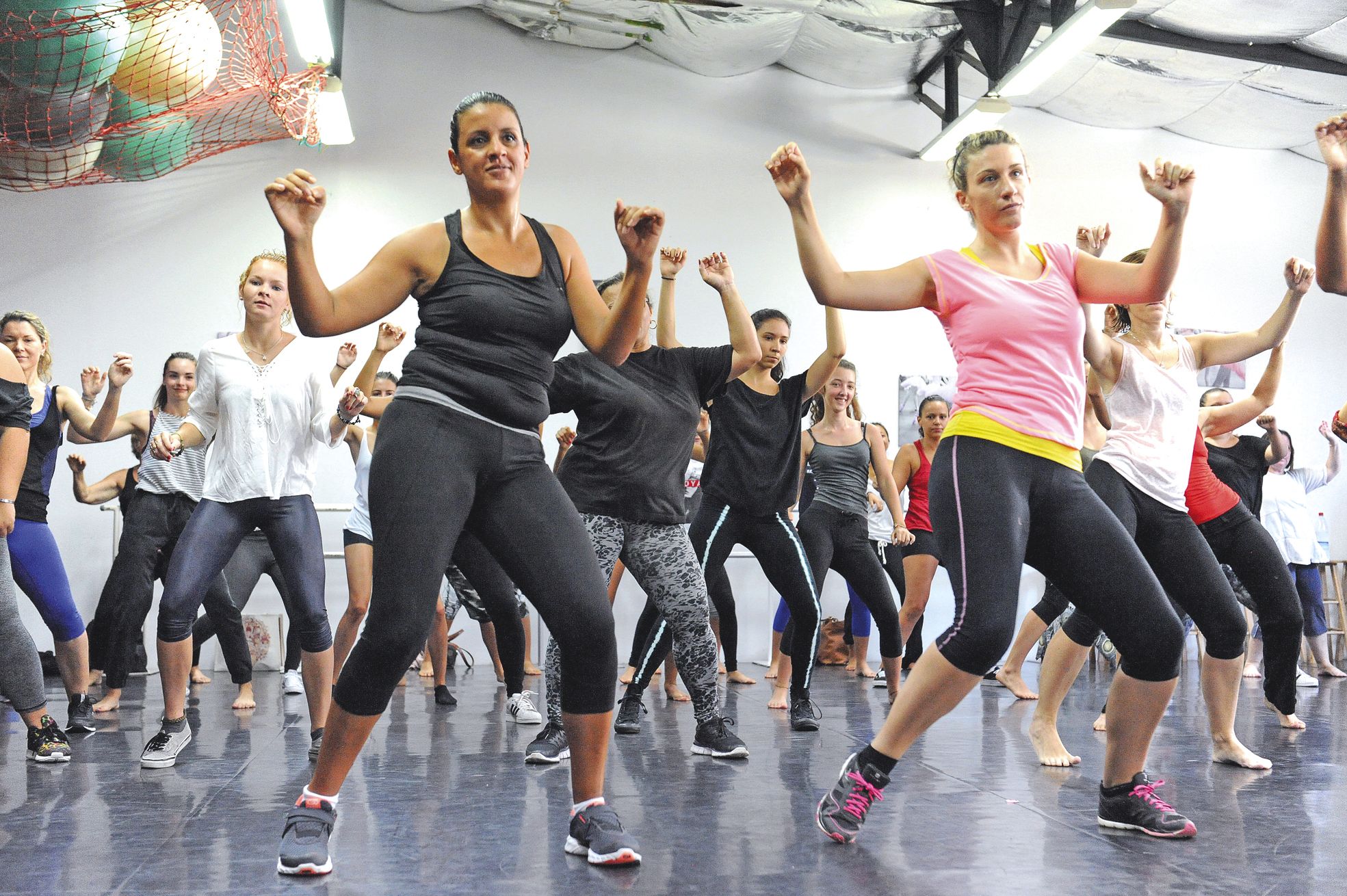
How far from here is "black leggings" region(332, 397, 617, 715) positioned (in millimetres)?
2209

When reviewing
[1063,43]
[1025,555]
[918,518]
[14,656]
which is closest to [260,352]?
[14,656]

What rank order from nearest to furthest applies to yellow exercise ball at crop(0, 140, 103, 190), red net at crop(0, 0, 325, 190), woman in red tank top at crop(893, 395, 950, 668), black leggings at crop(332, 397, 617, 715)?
black leggings at crop(332, 397, 617, 715) < red net at crop(0, 0, 325, 190) < yellow exercise ball at crop(0, 140, 103, 190) < woman in red tank top at crop(893, 395, 950, 668)

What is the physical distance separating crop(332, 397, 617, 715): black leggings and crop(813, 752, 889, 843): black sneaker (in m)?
0.59

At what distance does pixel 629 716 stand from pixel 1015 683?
2.27 m

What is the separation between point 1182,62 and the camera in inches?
330

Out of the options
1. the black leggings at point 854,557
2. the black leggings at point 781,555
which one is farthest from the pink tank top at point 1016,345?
the black leggings at point 854,557

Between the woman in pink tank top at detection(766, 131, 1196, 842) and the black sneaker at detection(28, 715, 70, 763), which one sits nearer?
the woman in pink tank top at detection(766, 131, 1196, 842)

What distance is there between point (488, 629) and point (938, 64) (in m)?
5.71

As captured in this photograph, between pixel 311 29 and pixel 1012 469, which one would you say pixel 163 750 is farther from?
pixel 311 29

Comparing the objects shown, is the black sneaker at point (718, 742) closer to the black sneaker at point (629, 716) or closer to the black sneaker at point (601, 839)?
the black sneaker at point (629, 716)

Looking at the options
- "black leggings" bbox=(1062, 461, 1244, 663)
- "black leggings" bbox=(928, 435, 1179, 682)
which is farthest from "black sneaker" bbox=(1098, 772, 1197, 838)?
"black leggings" bbox=(1062, 461, 1244, 663)

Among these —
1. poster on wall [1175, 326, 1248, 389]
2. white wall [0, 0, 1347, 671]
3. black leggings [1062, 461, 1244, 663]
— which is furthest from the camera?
poster on wall [1175, 326, 1248, 389]

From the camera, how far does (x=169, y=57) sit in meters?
5.40

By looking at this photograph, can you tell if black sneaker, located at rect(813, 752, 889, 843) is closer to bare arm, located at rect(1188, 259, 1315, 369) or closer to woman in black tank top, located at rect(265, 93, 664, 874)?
woman in black tank top, located at rect(265, 93, 664, 874)
